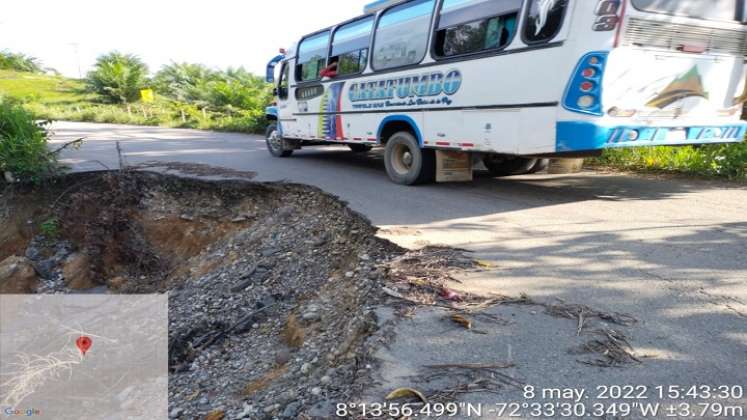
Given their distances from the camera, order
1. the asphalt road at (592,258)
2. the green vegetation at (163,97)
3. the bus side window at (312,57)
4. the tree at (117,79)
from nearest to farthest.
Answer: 1. the asphalt road at (592,258)
2. the bus side window at (312,57)
3. the green vegetation at (163,97)
4. the tree at (117,79)

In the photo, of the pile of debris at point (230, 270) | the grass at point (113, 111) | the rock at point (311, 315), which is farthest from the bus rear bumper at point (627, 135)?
the grass at point (113, 111)

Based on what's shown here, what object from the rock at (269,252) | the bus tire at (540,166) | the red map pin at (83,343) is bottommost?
the red map pin at (83,343)

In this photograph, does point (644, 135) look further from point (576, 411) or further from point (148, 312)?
point (148, 312)

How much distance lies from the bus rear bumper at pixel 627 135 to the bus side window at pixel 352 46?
13.2ft

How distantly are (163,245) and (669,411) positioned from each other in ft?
22.3

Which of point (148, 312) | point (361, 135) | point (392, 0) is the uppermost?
point (392, 0)

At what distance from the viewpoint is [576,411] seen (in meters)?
2.00

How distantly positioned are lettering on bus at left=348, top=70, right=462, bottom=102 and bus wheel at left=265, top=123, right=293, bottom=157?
364cm

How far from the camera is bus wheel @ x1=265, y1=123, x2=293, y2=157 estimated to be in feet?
37.2

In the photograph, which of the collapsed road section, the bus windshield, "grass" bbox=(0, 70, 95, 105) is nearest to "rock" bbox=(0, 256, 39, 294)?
the collapsed road section

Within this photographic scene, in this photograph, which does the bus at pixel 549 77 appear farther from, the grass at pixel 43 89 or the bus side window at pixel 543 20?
the grass at pixel 43 89

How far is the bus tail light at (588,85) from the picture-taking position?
15.3 ft

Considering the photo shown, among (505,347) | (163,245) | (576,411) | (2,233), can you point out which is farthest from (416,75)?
(2,233)

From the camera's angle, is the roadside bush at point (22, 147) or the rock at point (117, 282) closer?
the rock at point (117, 282)
